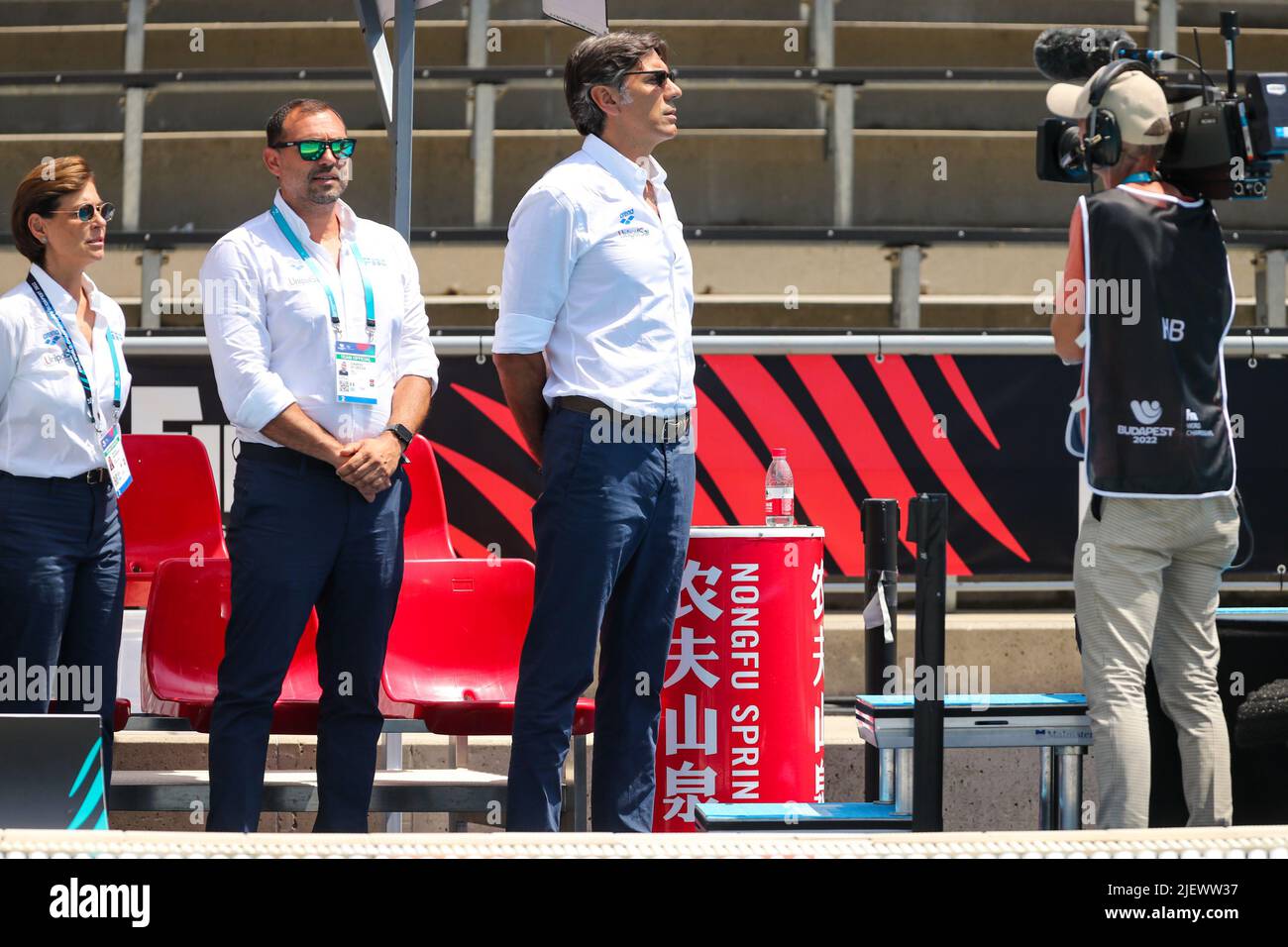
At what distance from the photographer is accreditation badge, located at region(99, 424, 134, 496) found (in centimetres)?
396

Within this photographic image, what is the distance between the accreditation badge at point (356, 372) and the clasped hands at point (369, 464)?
11 cm

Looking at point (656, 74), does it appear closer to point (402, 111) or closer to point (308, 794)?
point (402, 111)

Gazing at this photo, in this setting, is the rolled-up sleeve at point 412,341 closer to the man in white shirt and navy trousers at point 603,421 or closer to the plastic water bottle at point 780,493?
the man in white shirt and navy trousers at point 603,421

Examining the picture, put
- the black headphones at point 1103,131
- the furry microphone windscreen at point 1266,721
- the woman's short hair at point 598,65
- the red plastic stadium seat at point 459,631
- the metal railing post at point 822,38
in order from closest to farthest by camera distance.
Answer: the furry microphone windscreen at point 1266,721
the black headphones at point 1103,131
the woman's short hair at point 598,65
the red plastic stadium seat at point 459,631
the metal railing post at point 822,38

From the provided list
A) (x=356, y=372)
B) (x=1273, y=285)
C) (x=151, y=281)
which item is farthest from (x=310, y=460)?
(x=1273, y=285)

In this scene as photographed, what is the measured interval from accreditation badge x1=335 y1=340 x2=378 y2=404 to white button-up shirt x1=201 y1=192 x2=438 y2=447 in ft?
0.05

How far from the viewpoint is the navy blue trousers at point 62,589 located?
12.6 ft

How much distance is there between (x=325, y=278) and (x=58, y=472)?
0.82 metres

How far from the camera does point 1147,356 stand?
3514mm

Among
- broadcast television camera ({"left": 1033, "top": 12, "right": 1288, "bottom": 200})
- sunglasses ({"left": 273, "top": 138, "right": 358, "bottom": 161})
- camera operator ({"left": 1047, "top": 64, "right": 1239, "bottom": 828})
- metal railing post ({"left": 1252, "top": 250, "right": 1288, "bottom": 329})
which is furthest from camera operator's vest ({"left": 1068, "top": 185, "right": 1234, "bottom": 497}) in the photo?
metal railing post ({"left": 1252, "top": 250, "right": 1288, "bottom": 329})

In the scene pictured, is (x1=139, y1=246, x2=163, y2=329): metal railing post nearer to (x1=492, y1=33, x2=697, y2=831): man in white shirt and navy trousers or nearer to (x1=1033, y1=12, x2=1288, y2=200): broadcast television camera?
(x1=492, y1=33, x2=697, y2=831): man in white shirt and navy trousers

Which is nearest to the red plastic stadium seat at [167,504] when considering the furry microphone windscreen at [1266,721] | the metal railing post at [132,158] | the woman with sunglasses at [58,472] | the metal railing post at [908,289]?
the woman with sunglasses at [58,472]

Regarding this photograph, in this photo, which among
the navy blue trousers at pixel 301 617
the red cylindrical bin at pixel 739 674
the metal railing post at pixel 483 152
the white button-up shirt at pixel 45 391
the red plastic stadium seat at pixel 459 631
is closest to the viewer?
the navy blue trousers at pixel 301 617

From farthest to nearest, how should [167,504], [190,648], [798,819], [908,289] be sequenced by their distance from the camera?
[908,289]
[167,504]
[190,648]
[798,819]
